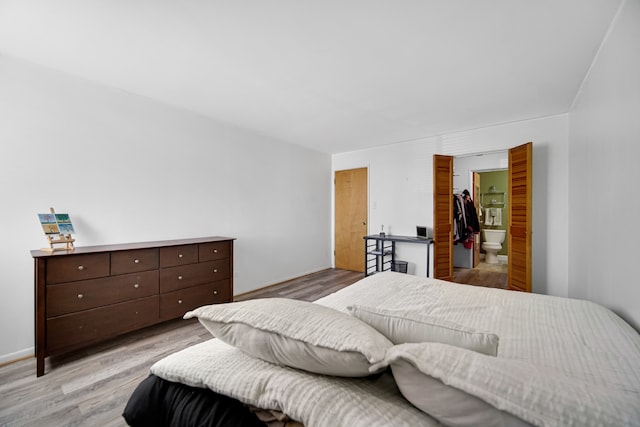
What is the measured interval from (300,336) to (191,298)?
2.40 metres

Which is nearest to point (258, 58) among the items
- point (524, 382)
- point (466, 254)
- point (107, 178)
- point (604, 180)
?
point (107, 178)

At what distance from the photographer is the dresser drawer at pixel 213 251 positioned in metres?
2.89

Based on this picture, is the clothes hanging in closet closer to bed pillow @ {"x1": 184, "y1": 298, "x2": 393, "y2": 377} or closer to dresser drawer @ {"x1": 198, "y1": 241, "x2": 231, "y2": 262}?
dresser drawer @ {"x1": 198, "y1": 241, "x2": 231, "y2": 262}

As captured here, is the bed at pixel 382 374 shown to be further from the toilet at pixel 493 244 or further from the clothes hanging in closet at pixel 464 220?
the toilet at pixel 493 244

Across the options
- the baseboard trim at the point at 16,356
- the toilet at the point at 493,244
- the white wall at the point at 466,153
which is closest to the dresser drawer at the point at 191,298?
the baseboard trim at the point at 16,356

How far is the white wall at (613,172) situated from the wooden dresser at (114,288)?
129 inches

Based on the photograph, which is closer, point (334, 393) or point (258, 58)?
point (334, 393)

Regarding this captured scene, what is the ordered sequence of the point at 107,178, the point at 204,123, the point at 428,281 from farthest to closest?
the point at 204,123 → the point at 107,178 → the point at 428,281

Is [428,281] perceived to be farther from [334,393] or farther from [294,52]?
[294,52]

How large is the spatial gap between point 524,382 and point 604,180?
2006 millimetres

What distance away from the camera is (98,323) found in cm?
219

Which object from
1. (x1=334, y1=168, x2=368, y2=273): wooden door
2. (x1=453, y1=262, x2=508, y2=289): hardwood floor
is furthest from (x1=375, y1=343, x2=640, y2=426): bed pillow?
(x1=334, y1=168, x2=368, y2=273): wooden door

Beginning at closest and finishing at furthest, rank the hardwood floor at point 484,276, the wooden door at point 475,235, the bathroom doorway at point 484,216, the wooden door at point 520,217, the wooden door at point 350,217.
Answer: the wooden door at point 520,217 < the hardwood floor at point 484,276 < the bathroom doorway at point 484,216 < the wooden door at point 350,217 < the wooden door at point 475,235

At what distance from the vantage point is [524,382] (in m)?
0.61
